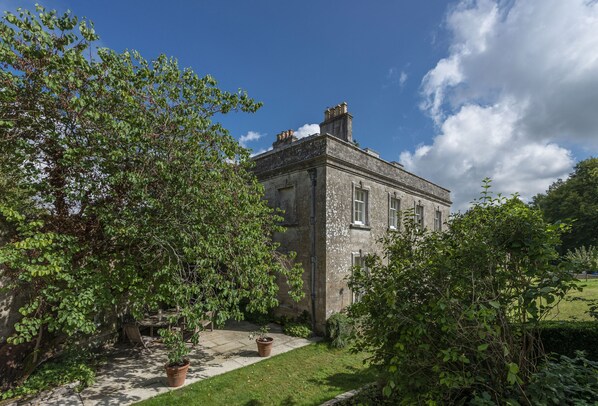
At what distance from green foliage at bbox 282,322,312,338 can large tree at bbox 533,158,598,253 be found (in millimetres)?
42337

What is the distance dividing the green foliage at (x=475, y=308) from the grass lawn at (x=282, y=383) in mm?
3439

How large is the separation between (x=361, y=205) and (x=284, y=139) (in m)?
6.33

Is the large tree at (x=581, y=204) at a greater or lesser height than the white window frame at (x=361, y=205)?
greater

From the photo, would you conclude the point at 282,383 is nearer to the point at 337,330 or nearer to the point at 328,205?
the point at 337,330

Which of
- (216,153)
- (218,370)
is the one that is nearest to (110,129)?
(216,153)

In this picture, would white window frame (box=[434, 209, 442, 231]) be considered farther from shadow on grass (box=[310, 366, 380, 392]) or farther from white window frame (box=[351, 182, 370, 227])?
shadow on grass (box=[310, 366, 380, 392])

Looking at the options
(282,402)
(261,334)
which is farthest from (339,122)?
(282,402)

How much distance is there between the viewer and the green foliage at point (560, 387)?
3.17m

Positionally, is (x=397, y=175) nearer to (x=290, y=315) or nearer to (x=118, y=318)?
(x=290, y=315)

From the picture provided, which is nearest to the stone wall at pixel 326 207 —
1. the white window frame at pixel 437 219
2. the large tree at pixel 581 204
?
the white window frame at pixel 437 219

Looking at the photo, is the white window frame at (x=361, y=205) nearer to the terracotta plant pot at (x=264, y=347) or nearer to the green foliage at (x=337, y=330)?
the green foliage at (x=337, y=330)

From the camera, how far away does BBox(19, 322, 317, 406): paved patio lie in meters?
6.47

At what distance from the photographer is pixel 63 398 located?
21.0 ft

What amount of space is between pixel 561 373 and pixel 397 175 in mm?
13105
